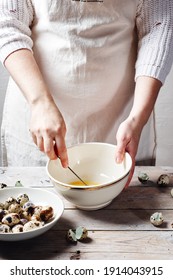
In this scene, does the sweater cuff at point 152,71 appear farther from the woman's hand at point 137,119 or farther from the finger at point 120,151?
the finger at point 120,151

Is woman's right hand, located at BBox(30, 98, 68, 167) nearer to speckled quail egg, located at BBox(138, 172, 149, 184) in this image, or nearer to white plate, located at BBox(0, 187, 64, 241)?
white plate, located at BBox(0, 187, 64, 241)

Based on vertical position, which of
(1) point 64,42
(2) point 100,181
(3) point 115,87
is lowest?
(2) point 100,181

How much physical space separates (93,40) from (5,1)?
0.24 metres

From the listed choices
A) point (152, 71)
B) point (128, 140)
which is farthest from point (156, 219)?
point (152, 71)

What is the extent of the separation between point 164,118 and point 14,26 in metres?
1.11

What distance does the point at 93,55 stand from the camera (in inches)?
49.7

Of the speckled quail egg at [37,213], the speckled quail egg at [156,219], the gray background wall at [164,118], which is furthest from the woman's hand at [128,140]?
the gray background wall at [164,118]

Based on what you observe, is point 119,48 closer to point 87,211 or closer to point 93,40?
point 93,40

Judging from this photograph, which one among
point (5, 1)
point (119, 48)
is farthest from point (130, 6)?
point (5, 1)

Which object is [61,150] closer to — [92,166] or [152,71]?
[92,166]

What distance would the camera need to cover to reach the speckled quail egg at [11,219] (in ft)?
3.00

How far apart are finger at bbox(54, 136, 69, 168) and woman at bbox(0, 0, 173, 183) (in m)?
0.18
